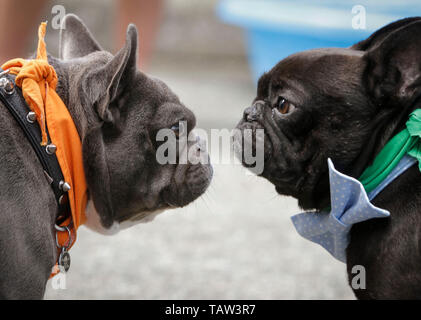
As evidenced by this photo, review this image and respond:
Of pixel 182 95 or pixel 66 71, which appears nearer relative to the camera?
pixel 66 71

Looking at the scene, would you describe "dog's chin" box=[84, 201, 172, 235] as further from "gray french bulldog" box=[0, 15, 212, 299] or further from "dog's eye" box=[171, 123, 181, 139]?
"dog's eye" box=[171, 123, 181, 139]

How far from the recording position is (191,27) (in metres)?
9.91

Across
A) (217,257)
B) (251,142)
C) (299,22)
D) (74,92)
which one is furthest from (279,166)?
(299,22)

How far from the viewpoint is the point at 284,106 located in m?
2.43

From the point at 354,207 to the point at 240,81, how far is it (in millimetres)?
6784

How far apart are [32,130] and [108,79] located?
36 centimetres

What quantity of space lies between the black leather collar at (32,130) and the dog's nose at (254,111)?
0.89 meters

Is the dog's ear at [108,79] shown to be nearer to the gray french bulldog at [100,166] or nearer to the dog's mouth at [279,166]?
the gray french bulldog at [100,166]

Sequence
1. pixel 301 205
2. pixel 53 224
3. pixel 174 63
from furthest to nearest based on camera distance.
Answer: pixel 174 63, pixel 301 205, pixel 53 224

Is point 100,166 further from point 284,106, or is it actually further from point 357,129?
point 357,129

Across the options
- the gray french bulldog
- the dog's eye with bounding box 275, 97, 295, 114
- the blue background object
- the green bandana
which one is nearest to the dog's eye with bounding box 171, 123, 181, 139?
the gray french bulldog

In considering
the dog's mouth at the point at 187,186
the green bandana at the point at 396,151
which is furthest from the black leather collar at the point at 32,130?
the green bandana at the point at 396,151

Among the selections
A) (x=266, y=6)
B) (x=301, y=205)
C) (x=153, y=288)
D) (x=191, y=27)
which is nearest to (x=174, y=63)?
(x=191, y=27)

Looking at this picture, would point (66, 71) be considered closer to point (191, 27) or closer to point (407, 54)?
point (407, 54)
